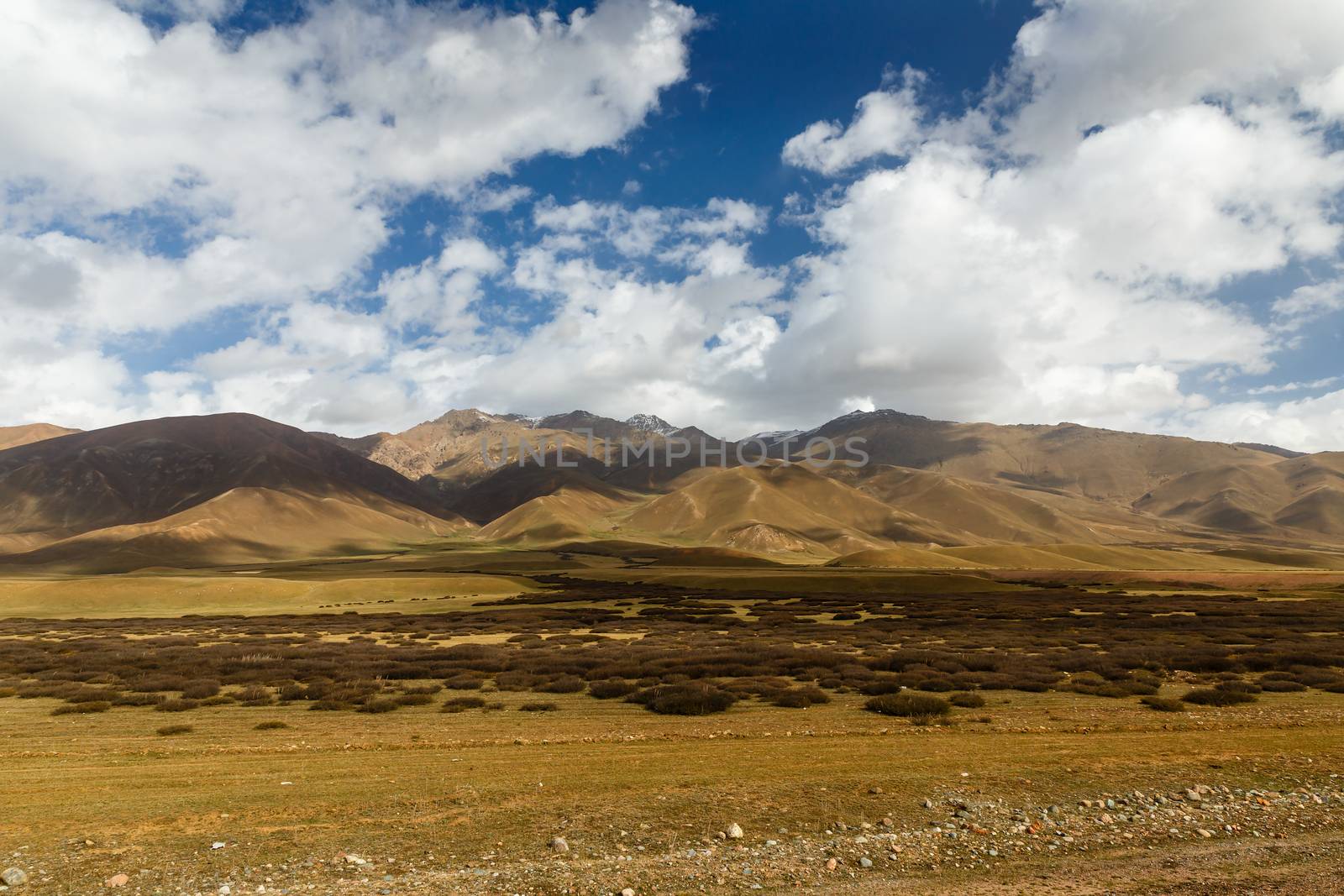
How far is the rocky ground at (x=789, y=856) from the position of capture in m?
10.4

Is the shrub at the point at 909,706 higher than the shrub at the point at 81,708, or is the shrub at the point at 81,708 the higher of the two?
the shrub at the point at 909,706

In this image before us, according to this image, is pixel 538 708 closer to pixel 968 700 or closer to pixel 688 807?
pixel 688 807

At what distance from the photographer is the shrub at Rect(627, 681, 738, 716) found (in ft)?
76.9

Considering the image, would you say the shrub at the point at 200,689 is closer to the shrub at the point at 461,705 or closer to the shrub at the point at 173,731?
the shrub at the point at 173,731

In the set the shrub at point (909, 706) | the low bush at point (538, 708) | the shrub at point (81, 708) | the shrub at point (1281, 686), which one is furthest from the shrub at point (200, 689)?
the shrub at point (1281, 686)

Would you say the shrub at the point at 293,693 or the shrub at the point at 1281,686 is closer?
the shrub at the point at 1281,686

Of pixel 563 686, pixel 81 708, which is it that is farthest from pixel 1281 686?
pixel 81 708

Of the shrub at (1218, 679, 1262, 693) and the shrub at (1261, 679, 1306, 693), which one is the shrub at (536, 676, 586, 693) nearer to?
the shrub at (1218, 679, 1262, 693)

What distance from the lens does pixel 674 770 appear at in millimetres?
15984

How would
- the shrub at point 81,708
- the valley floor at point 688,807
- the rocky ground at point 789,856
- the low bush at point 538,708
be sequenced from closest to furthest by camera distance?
the rocky ground at point 789,856 → the valley floor at point 688,807 → the low bush at point 538,708 → the shrub at point 81,708

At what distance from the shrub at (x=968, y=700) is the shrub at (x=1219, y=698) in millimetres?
7294

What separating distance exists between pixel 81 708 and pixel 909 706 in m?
28.8

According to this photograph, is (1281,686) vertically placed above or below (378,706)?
below

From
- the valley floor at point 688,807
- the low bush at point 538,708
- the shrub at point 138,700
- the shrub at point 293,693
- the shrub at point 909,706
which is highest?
the valley floor at point 688,807
